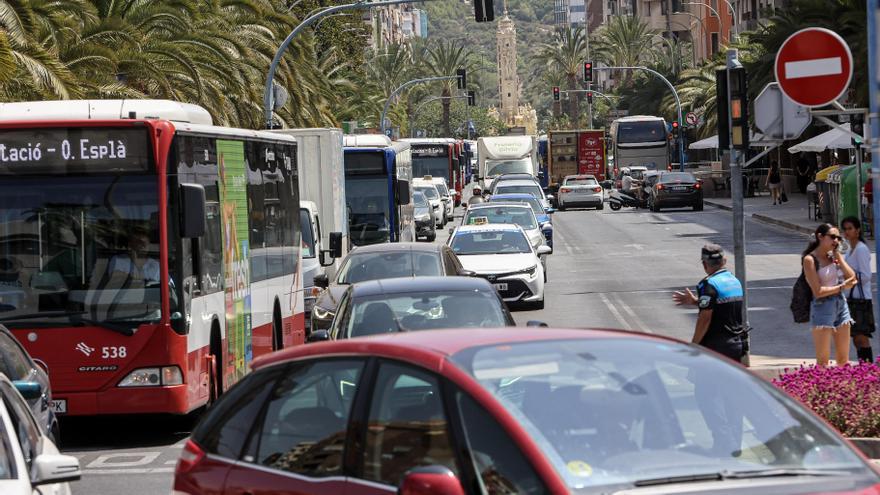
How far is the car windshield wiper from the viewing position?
4586 millimetres

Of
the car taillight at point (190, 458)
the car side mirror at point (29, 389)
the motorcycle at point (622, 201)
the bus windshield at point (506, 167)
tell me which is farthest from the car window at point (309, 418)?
the bus windshield at point (506, 167)

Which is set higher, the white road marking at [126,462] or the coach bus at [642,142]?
the coach bus at [642,142]

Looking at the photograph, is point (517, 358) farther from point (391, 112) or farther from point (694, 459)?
point (391, 112)

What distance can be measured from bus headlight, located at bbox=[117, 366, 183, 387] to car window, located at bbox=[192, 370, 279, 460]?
7.01 metres

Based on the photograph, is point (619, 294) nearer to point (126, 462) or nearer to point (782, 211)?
point (126, 462)

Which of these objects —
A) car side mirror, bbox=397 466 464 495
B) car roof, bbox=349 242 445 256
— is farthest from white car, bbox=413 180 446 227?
car side mirror, bbox=397 466 464 495

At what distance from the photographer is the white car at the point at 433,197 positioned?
53.2 metres

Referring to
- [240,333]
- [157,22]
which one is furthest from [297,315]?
[157,22]

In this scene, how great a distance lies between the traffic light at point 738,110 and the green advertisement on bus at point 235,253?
17.3 ft

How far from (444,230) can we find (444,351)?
5213 centimetres

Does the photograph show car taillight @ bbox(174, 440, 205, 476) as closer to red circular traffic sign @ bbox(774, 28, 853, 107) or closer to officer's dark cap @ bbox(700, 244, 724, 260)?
red circular traffic sign @ bbox(774, 28, 853, 107)

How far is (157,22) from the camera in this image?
37906mm

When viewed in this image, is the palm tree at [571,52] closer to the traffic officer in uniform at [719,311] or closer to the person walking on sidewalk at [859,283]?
the person walking on sidewalk at [859,283]

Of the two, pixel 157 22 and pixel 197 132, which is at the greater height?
pixel 157 22
